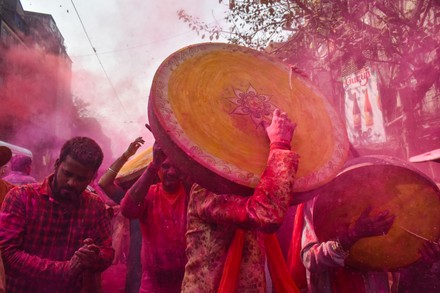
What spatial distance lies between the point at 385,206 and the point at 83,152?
216 centimetres

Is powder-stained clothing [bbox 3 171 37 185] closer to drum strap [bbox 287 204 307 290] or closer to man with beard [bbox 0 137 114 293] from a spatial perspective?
man with beard [bbox 0 137 114 293]

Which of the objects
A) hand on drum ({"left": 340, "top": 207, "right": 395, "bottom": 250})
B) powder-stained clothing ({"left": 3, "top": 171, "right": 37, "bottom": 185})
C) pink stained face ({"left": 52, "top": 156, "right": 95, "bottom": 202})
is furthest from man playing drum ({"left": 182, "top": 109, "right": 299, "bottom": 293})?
powder-stained clothing ({"left": 3, "top": 171, "right": 37, "bottom": 185})

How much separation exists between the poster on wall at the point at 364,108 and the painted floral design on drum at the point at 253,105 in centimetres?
941

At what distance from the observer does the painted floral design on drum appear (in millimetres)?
2072

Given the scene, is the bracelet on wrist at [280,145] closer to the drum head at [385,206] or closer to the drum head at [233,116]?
the drum head at [233,116]

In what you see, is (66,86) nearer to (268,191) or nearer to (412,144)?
(412,144)

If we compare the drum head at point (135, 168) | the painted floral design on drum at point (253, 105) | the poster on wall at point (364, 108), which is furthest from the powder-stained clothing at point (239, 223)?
the poster on wall at point (364, 108)

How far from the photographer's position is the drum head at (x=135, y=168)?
4.21m

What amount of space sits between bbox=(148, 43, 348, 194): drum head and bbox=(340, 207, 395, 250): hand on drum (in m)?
0.61

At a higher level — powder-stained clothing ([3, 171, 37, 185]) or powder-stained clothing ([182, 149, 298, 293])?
powder-stained clothing ([3, 171, 37, 185])

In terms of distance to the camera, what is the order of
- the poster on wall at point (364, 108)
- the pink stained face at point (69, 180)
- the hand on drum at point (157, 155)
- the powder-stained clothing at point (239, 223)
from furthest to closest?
1. the poster on wall at point (364, 108)
2. the hand on drum at point (157, 155)
3. the pink stained face at point (69, 180)
4. the powder-stained clothing at point (239, 223)

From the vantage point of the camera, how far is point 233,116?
2.03 m

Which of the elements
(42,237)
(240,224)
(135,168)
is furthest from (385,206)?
(135,168)

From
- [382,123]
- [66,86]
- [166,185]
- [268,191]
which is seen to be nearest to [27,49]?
[66,86]
